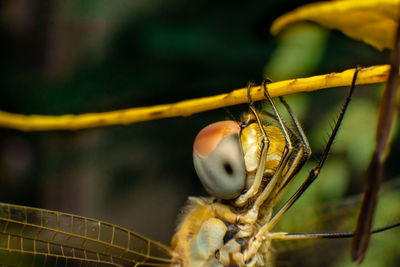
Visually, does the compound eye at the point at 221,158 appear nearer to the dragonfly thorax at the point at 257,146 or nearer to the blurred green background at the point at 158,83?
the dragonfly thorax at the point at 257,146

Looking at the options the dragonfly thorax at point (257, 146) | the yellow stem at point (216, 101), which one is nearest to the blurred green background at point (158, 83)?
the dragonfly thorax at point (257, 146)

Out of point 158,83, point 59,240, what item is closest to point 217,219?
point 59,240

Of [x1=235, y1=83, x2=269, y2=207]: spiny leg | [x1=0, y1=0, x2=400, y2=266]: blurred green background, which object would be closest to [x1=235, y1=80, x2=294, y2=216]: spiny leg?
[x1=235, y1=83, x2=269, y2=207]: spiny leg

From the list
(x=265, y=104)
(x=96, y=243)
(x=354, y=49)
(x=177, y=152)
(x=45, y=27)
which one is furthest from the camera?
(x=45, y=27)

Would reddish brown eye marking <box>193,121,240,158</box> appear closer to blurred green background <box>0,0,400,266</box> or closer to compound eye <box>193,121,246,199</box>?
compound eye <box>193,121,246,199</box>

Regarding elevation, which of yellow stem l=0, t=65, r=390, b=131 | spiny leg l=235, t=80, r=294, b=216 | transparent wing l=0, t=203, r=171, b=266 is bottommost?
transparent wing l=0, t=203, r=171, b=266

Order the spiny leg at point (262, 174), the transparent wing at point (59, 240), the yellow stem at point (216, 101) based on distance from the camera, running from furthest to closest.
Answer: the transparent wing at point (59, 240) < the spiny leg at point (262, 174) < the yellow stem at point (216, 101)

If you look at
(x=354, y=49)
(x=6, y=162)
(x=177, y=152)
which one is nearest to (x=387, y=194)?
(x=354, y=49)

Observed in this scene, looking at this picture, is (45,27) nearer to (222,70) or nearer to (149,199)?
(149,199)
